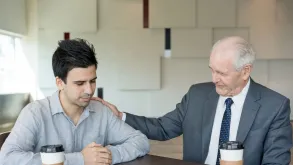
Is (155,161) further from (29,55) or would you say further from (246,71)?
(29,55)

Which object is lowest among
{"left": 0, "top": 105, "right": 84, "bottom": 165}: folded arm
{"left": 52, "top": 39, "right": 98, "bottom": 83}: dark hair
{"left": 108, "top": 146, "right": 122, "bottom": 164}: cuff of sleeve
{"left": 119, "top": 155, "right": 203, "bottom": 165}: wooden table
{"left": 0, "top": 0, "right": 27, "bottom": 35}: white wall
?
{"left": 119, "top": 155, "right": 203, "bottom": 165}: wooden table

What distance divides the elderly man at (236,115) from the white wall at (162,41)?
4578 millimetres

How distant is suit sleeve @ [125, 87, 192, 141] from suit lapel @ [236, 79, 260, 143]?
36 cm

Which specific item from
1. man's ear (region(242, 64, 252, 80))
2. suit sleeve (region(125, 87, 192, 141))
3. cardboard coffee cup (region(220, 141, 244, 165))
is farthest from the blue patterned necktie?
cardboard coffee cup (region(220, 141, 244, 165))

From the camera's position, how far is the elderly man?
6.38 feet

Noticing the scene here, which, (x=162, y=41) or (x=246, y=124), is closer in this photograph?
(x=246, y=124)

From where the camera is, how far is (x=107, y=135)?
6.35 ft

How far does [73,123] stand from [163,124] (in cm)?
68

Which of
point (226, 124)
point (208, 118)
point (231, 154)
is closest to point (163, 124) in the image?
point (208, 118)

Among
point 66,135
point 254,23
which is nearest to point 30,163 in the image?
point 66,135

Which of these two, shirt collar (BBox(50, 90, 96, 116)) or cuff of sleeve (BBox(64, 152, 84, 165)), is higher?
shirt collar (BBox(50, 90, 96, 116))

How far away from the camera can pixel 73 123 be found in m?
1.80

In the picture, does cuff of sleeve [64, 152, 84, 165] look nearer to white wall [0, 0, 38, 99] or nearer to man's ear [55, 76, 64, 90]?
man's ear [55, 76, 64, 90]

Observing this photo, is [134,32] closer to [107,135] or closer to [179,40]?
[179,40]
